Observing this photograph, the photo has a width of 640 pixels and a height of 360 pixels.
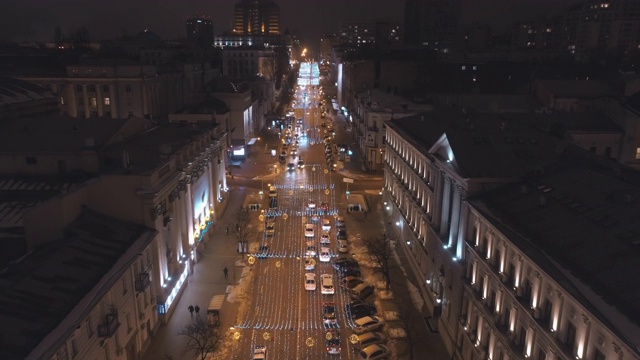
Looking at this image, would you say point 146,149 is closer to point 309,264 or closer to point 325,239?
point 309,264

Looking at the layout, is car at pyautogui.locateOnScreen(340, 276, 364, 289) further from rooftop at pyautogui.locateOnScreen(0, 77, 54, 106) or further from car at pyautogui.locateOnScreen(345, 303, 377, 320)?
rooftop at pyautogui.locateOnScreen(0, 77, 54, 106)

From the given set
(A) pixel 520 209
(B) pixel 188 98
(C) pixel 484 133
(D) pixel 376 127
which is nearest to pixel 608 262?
(A) pixel 520 209

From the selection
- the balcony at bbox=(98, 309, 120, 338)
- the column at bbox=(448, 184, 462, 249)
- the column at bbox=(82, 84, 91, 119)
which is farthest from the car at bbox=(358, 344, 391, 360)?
the column at bbox=(82, 84, 91, 119)

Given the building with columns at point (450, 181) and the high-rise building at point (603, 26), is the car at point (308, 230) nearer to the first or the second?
the building with columns at point (450, 181)

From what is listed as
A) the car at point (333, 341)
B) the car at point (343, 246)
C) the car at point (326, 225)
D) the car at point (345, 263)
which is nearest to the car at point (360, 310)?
the car at point (333, 341)

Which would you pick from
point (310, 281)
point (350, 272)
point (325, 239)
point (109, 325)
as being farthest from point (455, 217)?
point (109, 325)

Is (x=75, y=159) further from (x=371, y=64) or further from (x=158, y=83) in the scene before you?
(x=371, y=64)
